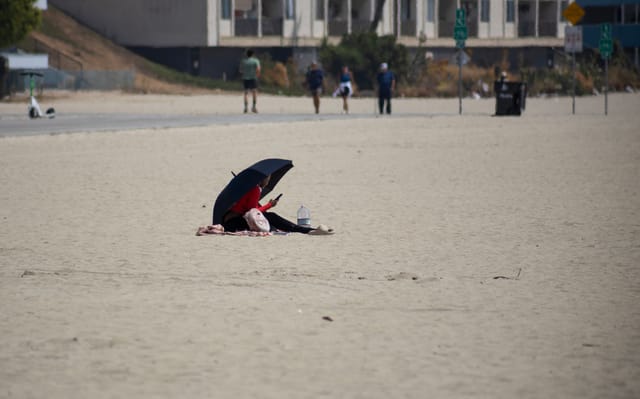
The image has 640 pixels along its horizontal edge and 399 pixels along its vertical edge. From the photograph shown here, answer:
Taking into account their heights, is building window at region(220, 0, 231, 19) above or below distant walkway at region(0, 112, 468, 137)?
above

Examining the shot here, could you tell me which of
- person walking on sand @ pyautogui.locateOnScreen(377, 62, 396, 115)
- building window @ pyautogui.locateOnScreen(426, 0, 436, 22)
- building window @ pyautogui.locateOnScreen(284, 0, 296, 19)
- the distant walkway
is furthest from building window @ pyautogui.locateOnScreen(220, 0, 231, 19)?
the distant walkway

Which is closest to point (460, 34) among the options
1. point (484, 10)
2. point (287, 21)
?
point (287, 21)

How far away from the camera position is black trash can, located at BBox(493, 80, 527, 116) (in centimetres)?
4303

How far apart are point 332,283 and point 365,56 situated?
65.8 meters

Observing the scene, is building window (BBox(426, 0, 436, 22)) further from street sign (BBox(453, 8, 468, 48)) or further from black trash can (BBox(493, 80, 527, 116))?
street sign (BBox(453, 8, 468, 48))

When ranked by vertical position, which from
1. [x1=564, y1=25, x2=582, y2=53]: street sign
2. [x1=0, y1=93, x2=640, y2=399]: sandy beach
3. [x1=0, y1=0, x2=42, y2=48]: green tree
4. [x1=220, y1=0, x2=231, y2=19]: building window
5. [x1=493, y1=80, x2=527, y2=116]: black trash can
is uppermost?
[x1=220, y1=0, x2=231, y2=19]: building window

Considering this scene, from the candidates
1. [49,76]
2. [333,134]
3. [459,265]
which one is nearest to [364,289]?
[459,265]

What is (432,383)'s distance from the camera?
284 inches

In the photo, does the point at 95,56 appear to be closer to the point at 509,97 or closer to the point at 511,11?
the point at 511,11

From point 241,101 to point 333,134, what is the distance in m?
26.0

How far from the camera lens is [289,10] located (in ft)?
264

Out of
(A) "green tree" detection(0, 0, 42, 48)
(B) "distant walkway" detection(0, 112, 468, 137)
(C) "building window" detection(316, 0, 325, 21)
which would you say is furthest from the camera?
(C) "building window" detection(316, 0, 325, 21)

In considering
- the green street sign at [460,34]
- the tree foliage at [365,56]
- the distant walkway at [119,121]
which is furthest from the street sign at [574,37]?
the tree foliage at [365,56]

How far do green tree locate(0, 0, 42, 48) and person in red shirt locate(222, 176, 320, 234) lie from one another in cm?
4354
